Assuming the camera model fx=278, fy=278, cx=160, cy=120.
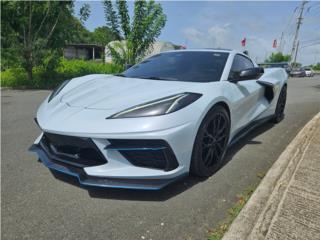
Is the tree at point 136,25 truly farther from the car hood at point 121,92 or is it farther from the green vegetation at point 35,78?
the car hood at point 121,92

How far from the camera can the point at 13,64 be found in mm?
10820

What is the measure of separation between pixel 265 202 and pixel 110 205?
1.25m

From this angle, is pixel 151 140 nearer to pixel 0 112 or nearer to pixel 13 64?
pixel 0 112

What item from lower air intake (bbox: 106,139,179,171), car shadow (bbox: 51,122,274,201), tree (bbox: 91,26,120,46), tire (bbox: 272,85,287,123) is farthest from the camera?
tree (bbox: 91,26,120,46)

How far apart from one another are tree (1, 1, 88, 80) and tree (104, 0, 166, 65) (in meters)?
2.03

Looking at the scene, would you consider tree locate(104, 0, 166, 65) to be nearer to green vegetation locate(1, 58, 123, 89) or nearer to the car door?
green vegetation locate(1, 58, 123, 89)

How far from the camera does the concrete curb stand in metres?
1.87

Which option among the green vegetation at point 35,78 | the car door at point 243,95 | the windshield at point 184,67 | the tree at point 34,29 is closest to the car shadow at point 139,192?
the car door at point 243,95

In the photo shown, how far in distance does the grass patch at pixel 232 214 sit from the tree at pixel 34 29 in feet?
33.8

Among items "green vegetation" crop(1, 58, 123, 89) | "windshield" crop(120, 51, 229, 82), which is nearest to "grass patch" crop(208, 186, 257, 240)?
"windshield" crop(120, 51, 229, 82)

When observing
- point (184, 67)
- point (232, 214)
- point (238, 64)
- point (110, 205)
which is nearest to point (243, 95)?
point (238, 64)

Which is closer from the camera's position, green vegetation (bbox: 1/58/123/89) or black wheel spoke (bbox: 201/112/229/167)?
black wheel spoke (bbox: 201/112/229/167)

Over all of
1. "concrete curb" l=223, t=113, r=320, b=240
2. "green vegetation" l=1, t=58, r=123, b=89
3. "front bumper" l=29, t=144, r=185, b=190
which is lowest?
"green vegetation" l=1, t=58, r=123, b=89

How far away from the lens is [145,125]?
84.1 inches
